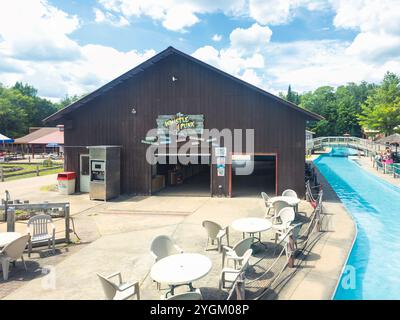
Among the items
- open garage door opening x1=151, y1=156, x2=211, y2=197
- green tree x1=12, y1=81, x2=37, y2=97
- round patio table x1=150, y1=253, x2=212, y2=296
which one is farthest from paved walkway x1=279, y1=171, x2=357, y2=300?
green tree x1=12, y1=81, x2=37, y2=97

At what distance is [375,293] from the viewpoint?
6680 millimetres

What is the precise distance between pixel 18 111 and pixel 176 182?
50492mm

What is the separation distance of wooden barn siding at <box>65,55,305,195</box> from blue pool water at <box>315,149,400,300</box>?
3.59 meters

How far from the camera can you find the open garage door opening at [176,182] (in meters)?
17.2

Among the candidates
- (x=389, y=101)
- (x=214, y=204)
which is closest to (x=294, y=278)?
(x=214, y=204)

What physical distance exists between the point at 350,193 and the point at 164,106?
11864mm

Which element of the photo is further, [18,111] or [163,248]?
[18,111]

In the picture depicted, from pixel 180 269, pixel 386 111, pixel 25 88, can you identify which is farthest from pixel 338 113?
pixel 25 88

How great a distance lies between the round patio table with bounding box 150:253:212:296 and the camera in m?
5.11

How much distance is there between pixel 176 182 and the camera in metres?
20.4

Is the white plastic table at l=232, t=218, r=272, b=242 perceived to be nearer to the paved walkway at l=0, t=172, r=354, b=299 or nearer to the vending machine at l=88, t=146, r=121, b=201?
the paved walkway at l=0, t=172, r=354, b=299

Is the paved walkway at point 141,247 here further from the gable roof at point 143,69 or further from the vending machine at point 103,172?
the gable roof at point 143,69

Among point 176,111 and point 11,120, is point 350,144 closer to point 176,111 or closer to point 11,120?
point 176,111
